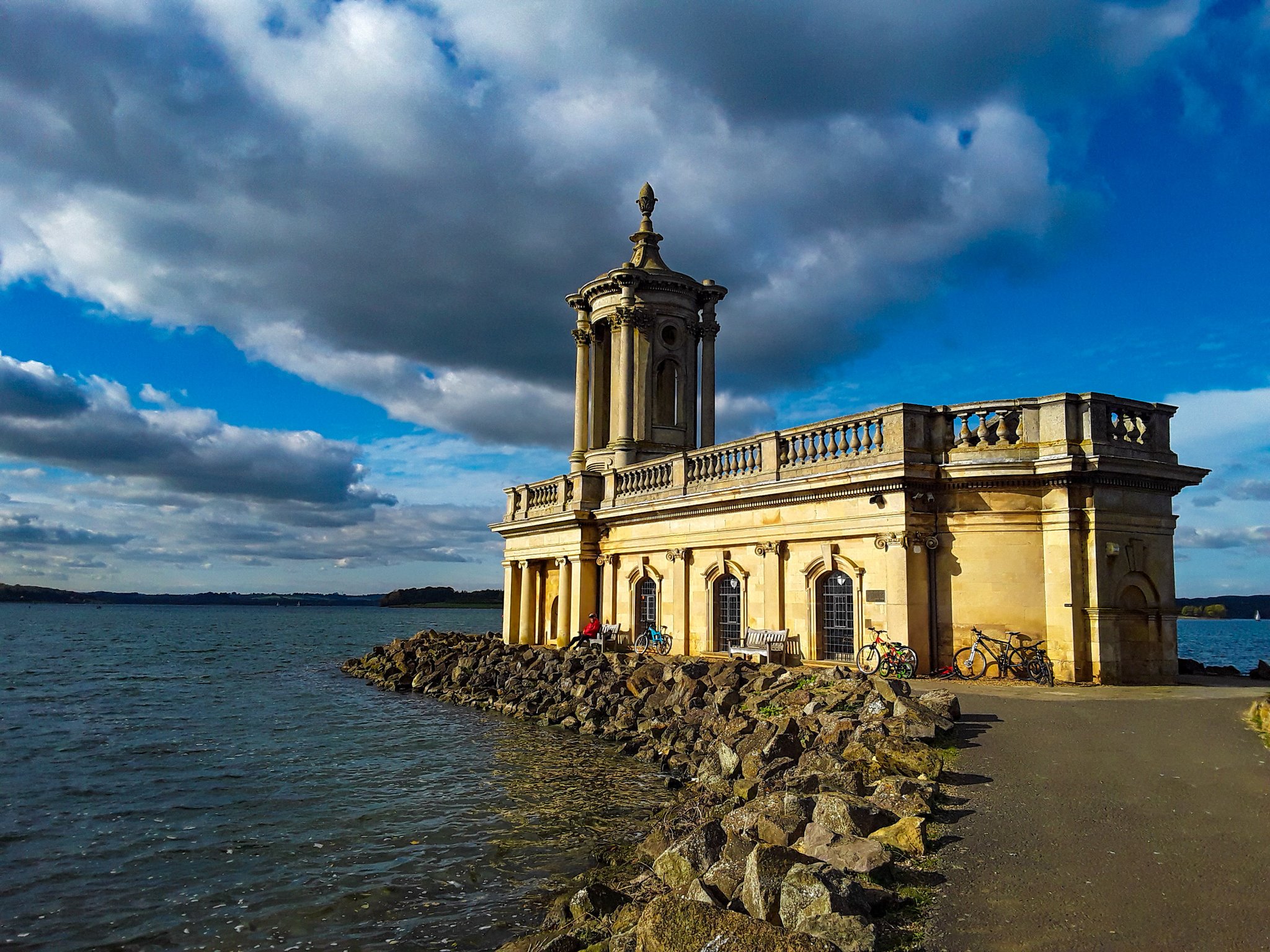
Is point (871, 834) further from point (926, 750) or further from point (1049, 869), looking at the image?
point (926, 750)

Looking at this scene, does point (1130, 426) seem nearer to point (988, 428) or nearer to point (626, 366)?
point (988, 428)

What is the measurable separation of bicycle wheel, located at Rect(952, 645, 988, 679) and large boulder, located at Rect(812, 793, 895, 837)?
395 inches

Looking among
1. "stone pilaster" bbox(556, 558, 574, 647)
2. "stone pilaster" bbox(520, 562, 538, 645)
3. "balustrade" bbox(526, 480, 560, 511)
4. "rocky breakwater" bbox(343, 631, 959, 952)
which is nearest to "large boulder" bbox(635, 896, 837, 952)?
"rocky breakwater" bbox(343, 631, 959, 952)

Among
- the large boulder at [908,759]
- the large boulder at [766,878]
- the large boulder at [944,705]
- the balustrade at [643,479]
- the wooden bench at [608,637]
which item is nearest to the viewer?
the large boulder at [766,878]

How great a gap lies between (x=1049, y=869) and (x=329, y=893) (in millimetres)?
8169

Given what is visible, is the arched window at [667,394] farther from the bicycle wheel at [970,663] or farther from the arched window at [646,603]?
the bicycle wheel at [970,663]

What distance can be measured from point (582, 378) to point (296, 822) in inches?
880

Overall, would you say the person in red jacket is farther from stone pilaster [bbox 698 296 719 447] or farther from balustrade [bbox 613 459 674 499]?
stone pilaster [bbox 698 296 719 447]

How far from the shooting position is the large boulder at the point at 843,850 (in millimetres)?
7398

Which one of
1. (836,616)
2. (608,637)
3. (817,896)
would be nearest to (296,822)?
(817,896)

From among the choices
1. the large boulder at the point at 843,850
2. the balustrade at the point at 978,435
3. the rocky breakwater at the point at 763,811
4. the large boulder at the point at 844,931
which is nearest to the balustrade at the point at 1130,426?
the balustrade at the point at 978,435

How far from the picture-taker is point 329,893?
10781mm

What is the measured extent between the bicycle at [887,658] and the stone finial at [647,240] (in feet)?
59.7

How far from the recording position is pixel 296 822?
14.3 m
